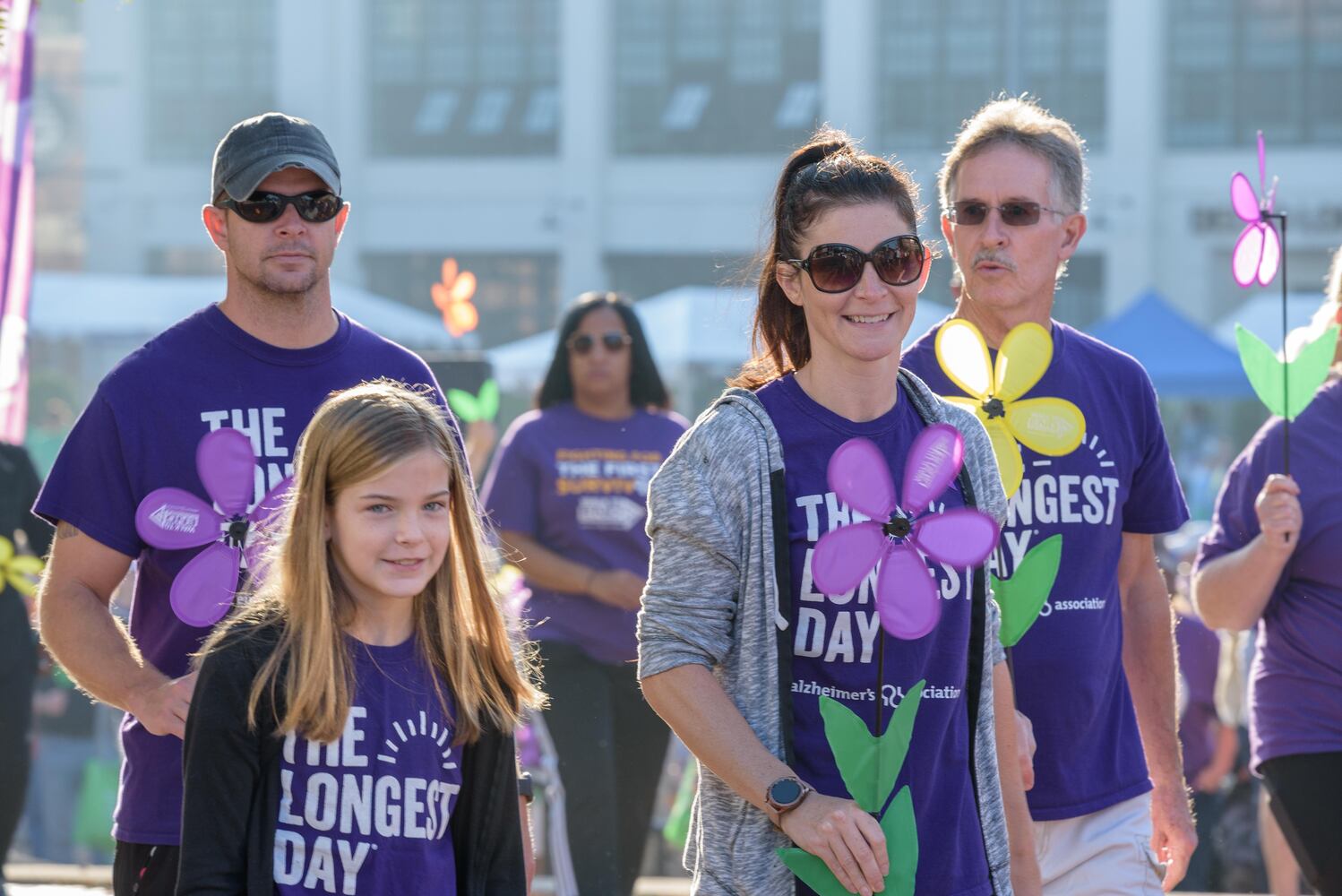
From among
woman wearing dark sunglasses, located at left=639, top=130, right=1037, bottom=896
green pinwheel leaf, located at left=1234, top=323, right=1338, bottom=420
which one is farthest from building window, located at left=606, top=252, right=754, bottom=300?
woman wearing dark sunglasses, located at left=639, top=130, right=1037, bottom=896

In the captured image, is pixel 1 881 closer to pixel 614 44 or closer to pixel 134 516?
pixel 134 516

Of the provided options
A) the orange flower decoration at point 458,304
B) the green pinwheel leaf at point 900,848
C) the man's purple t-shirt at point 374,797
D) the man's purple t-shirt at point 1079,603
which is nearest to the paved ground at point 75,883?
the orange flower decoration at point 458,304

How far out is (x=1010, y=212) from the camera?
127 inches

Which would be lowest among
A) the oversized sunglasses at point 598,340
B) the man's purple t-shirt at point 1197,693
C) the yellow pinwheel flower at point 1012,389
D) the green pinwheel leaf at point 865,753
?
the man's purple t-shirt at point 1197,693

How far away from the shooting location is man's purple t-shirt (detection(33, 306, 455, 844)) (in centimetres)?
277

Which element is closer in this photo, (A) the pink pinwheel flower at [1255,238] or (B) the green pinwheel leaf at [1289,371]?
(B) the green pinwheel leaf at [1289,371]

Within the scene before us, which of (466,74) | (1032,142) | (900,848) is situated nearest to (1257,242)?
(1032,142)

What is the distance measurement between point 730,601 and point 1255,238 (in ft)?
5.94

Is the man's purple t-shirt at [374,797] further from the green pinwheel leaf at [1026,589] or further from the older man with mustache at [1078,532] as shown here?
the older man with mustache at [1078,532]

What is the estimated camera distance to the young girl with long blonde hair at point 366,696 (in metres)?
2.25

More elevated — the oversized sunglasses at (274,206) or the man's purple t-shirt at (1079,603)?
the oversized sunglasses at (274,206)

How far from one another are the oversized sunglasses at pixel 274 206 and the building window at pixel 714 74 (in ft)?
88.2

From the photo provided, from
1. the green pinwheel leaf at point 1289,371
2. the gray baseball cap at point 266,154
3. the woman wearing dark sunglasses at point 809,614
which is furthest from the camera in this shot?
the green pinwheel leaf at point 1289,371

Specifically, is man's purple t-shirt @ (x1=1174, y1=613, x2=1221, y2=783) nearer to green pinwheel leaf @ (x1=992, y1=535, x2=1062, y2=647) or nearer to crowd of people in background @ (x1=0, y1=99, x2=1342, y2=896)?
crowd of people in background @ (x1=0, y1=99, x2=1342, y2=896)
